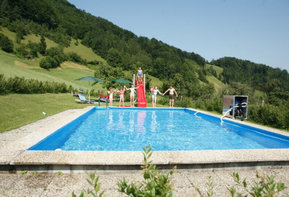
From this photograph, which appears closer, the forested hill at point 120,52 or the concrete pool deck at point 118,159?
the concrete pool deck at point 118,159

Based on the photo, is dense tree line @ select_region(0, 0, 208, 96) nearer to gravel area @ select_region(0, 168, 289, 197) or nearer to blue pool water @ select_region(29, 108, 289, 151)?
blue pool water @ select_region(29, 108, 289, 151)

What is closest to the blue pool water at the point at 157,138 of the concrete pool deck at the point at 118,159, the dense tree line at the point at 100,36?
the concrete pool deck at the point at 118,159

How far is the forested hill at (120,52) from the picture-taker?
51.1 m

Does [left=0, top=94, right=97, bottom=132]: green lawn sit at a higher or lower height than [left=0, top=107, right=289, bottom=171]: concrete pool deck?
higher

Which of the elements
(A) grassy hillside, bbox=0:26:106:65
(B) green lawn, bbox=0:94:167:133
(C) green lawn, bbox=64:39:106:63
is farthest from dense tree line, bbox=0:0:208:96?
(B) green lawn, bbox=0:94:167:133

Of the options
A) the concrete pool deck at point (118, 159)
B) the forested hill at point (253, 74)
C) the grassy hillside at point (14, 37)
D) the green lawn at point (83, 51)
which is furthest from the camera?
the forested hill at point (253, 74)

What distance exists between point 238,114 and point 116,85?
11855 mm

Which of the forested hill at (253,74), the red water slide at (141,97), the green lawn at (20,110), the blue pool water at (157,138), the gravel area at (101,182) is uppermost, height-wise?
the forested hill at (253,74)

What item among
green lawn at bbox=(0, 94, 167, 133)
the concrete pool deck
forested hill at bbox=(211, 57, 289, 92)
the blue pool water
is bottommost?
the blue pool water

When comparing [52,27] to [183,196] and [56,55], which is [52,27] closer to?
[56,55]

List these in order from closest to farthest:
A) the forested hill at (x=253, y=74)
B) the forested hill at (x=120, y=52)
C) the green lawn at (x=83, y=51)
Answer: the forested hill at (x=120, y=52) → the green lawn at (x=83, y=51) → the forested hill at (x=253, y=74)

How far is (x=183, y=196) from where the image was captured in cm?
221

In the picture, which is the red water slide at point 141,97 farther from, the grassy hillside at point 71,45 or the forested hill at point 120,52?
the grassy hillside at point 71,45

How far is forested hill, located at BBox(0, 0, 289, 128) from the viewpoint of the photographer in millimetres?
51094
